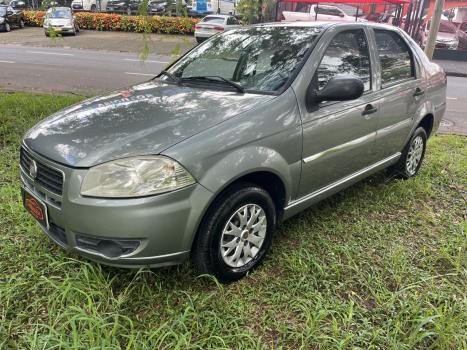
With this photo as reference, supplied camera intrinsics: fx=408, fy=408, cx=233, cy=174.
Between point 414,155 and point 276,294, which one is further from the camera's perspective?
point 414,155

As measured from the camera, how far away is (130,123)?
2494mm

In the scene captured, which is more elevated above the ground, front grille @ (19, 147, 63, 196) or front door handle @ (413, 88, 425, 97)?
front door handle @ (413, 88, 425, 97)

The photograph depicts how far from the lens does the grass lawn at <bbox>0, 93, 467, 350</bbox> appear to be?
220 centimetres

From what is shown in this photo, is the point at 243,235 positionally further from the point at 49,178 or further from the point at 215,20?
the point at 215,20

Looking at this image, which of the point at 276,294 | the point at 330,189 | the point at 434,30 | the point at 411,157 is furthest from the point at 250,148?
the point at 434,30

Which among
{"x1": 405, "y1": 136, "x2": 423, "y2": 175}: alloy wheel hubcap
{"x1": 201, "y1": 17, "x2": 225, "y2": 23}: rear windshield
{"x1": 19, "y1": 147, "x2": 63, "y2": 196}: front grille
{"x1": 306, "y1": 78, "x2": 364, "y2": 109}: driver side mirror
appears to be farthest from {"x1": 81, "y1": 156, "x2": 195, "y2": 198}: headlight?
{"x1": 201, "y1": 17, "x2": 225, "y2": 23}: rear windshield

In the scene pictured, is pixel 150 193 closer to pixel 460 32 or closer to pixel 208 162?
pixel 208 162

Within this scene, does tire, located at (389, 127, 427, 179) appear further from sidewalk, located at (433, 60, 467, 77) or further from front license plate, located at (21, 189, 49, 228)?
sidewalk, located at (433, 60, 467, 77)

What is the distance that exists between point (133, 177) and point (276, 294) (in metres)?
1.16

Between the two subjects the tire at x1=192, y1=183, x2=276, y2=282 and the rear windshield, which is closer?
the tire at x1=192, y1=183, x2=276, y2=282

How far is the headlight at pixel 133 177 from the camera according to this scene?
2150mm

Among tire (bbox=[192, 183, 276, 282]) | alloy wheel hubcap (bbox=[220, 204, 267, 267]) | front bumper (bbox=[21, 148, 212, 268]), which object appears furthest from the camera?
alloy wheel hubcap (bbox=[220, 204, 267, 267])

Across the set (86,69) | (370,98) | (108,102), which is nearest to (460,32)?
(86,69)

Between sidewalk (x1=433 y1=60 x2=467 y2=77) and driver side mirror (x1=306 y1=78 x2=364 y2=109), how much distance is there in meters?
14.3
